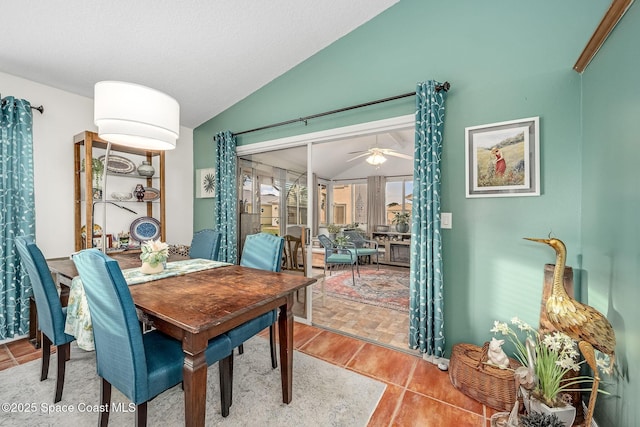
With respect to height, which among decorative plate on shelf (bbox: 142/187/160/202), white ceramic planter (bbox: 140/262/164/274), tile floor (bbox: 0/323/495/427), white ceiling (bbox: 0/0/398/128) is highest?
white ceiling (bbox: 0/0/398/128)

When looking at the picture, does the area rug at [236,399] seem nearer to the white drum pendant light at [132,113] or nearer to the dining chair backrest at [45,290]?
the dining chair backrest at [45,290]

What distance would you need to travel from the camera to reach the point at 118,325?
1117 mm

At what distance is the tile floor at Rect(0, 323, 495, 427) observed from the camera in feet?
5.26

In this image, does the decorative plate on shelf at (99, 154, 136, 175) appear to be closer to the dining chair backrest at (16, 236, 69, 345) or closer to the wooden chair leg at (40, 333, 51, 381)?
the dining chair backrest at (16, 236, 69, 345)

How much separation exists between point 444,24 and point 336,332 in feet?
9.85

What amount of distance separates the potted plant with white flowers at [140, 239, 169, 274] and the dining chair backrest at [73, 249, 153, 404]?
62 centimetres

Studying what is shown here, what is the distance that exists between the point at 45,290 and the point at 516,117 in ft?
10.9

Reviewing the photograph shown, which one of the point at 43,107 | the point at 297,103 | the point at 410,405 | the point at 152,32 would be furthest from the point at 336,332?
the point at 43,107

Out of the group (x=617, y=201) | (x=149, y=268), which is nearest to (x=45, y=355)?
(x=149, y=268)

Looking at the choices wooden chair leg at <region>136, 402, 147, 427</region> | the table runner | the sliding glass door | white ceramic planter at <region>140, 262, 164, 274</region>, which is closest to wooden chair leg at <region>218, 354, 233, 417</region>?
wooden chair leg at <region>136, 402, 147, 427</region>

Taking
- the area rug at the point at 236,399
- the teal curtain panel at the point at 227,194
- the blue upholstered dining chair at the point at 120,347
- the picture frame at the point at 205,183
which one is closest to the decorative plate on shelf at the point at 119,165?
the picture frame at the point at 205,183

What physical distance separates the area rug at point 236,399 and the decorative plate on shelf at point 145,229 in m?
1.46

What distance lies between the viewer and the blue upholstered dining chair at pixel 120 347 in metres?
1.09

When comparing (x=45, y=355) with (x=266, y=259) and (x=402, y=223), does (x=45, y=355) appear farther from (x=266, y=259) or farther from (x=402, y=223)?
(x=402, y=223)
